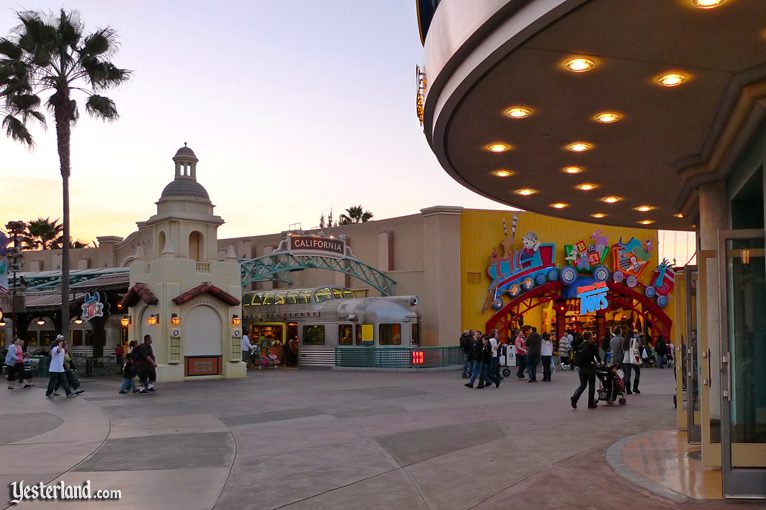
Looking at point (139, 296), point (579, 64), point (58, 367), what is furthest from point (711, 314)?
point (139, 296)

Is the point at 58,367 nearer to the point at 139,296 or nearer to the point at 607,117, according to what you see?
the point at 139,296

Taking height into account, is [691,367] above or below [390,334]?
above

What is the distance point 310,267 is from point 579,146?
25737mm

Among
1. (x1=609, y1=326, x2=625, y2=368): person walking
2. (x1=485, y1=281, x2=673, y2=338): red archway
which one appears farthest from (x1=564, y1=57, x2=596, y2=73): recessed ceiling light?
(x1=485, y1=281, x2=673, y2=338): red archway

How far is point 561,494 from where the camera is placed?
8.53 m

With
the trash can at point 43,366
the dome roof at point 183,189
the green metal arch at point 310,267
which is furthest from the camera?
the green metal arch at point 310,267

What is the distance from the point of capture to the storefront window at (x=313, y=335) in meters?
34.8

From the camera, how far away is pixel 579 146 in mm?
10133

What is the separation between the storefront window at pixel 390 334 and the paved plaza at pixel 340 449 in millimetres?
12175

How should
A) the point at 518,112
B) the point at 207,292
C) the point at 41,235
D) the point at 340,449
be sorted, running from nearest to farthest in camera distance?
the point at 518,112, the point at 340,449, the point at 207,292, the point at 41,235

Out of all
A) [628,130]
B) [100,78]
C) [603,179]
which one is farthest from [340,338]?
[628,130]

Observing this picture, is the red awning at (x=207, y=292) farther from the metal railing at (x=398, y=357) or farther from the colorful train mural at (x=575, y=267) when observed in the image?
the colorful train mural at (x=575, y=267)

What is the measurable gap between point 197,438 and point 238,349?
52.7 ft

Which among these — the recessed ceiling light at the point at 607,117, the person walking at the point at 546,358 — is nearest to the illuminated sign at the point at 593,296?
the person walking at the point at 546,358
